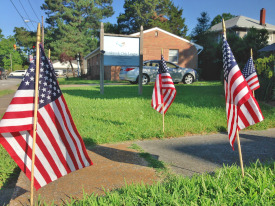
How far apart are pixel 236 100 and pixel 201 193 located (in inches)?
44.1

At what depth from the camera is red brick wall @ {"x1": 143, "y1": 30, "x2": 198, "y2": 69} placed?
28438 mm

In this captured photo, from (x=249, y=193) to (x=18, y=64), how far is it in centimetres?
9391

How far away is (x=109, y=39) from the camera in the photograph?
12.2 m

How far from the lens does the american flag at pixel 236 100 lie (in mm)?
3078

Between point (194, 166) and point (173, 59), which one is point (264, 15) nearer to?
point (173, 59)

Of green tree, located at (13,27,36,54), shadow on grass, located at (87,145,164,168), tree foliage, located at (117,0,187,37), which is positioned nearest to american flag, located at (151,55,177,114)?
shadow on grass, located at (87,145,164,168)

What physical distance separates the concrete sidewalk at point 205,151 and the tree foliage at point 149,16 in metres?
42.5

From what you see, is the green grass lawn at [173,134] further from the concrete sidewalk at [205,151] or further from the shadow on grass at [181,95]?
the shadow on grass at [181,95]

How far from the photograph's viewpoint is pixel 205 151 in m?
4.46

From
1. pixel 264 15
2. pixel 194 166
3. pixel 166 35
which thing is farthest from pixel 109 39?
pixel 264 15

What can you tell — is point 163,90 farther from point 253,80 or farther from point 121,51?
point 121,51

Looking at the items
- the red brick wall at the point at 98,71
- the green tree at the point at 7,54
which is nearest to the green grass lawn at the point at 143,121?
the red brick wall at the point at 98,71

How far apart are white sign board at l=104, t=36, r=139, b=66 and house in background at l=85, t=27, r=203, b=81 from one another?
15730mm

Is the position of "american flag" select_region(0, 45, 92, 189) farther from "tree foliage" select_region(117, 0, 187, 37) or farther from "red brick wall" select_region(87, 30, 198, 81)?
"tree foliage" select_region(117, 0, 187, 37)
